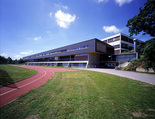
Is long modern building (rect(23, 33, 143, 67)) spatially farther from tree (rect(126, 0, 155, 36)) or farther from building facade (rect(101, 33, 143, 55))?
tree (rect(126, 0, 155, 36))

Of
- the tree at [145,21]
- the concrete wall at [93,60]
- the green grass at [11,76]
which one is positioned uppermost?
the tree at [145,21]

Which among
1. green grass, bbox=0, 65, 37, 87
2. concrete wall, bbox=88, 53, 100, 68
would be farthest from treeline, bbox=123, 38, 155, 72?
green grass, bbox=0, 65, 37, 87

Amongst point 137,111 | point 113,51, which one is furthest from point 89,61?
point 137,111

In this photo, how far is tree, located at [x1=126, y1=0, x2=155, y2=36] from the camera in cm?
977

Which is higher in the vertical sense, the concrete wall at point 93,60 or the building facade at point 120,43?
the building facade at point 120,43

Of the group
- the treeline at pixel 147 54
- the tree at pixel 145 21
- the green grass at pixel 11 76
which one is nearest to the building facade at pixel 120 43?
the treeline at pixel 147 54

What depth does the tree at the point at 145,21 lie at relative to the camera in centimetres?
977

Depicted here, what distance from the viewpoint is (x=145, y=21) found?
10133mm

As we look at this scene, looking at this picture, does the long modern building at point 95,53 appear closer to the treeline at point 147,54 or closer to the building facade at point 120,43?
the building facade at point 120,43

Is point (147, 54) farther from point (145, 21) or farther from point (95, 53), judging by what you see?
point (95, 53)

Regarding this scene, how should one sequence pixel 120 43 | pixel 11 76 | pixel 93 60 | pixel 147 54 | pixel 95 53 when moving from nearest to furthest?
pixel 147 54, pixel 11 76, pixel 93 60, pixel 95 53, pixel 120 43

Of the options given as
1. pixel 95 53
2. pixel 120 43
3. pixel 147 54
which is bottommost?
pixel 147 54

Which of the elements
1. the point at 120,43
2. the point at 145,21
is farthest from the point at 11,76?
the point at 120,43

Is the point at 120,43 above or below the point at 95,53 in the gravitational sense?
above
